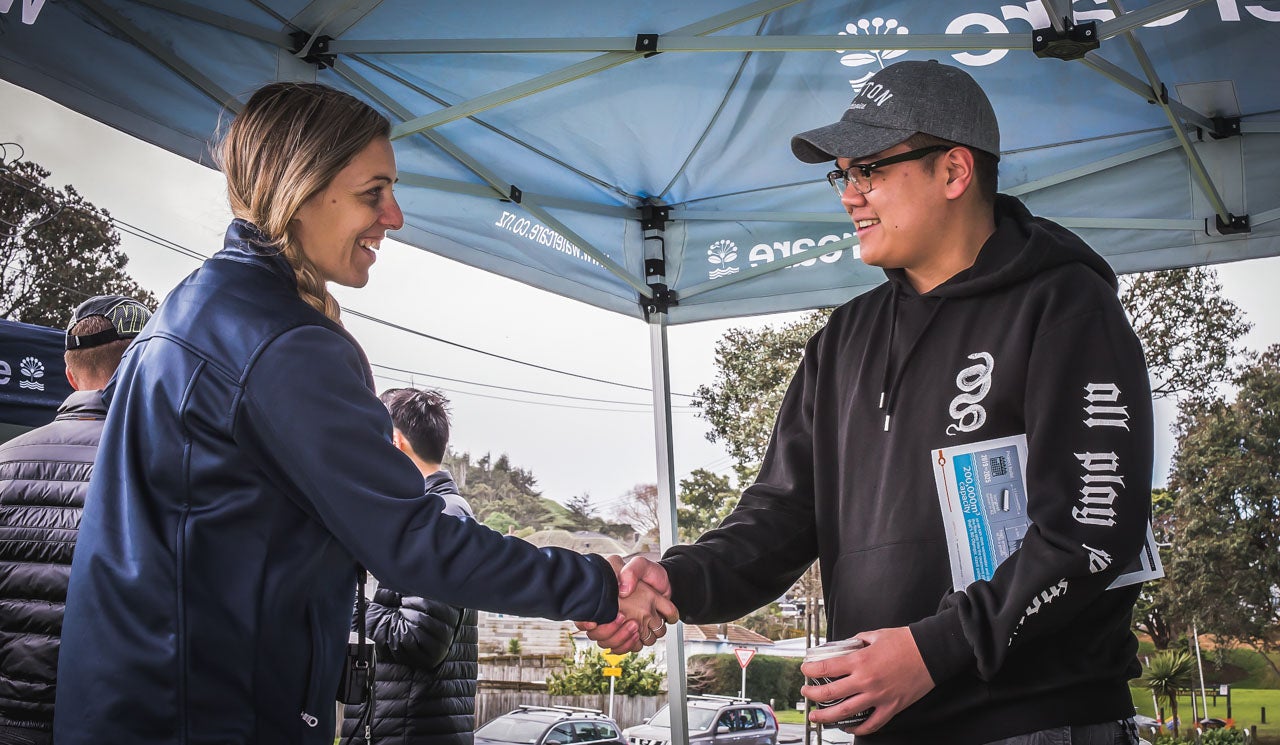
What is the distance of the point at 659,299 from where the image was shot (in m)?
4.93

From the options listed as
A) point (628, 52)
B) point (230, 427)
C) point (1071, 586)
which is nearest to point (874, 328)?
point (1071, 586)

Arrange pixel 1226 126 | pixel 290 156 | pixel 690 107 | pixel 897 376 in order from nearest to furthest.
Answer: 1. pixel 290 156
2. pixel 897 376
3. pixel 1226 126
4. pixel 690 107

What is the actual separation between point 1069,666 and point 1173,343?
7440 mm

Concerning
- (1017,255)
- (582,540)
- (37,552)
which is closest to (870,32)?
(1017,255)

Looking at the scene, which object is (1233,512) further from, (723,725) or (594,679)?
(594,679)

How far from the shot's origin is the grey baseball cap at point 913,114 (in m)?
1.67

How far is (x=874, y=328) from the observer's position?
178 centimetres

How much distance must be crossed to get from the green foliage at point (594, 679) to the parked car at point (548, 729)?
1041 mm

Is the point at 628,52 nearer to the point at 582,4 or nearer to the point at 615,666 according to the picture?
the point at 582,4

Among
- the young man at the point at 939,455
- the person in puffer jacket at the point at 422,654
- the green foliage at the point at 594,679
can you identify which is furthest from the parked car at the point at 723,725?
the young man at the point at 939,455

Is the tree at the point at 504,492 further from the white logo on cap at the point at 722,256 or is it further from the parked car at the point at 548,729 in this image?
the white logo on cap at the point at 722,256

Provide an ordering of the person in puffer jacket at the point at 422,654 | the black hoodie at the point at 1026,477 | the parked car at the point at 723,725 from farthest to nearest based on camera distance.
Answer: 1. the parked car at the point at 723,725
2. the person in puffer jacket at the point at 422,654
3. the black hoodie at the point at 1026,477

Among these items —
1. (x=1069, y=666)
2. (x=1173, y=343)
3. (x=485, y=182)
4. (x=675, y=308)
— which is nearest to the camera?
(x=1069, y=666)

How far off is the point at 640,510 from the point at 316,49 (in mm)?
8980
